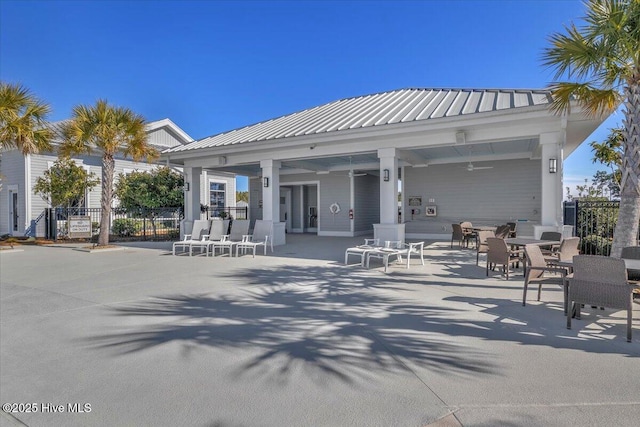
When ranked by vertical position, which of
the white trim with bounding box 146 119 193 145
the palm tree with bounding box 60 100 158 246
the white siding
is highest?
the white trim with bounding box 146 119 193 145

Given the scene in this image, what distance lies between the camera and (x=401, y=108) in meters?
11.7

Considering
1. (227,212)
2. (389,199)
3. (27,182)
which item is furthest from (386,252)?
(27,182)

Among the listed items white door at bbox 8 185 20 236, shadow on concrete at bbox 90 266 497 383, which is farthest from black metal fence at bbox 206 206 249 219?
shadow on concrete at bbox 90 266 497 383

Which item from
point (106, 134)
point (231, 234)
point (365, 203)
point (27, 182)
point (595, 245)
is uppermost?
point (106, 134)

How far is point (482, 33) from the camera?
13.5 metres

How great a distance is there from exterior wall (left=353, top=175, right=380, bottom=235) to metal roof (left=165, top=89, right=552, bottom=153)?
179 inches

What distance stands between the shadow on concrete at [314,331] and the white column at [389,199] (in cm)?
419

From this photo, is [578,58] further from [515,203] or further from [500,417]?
Answer: [515,203]

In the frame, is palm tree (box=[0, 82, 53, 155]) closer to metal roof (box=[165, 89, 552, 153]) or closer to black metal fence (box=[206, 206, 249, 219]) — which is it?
metal roof (box=[165, 89, 552, 153])

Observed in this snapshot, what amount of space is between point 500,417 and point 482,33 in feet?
48.4

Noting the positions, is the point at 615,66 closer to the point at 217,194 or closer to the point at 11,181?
the point at 217,194

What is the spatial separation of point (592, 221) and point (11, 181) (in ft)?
83.3

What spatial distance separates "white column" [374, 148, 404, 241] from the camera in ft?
34.5

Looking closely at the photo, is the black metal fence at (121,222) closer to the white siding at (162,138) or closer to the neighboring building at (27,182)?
the neighboring building at (27,182)
